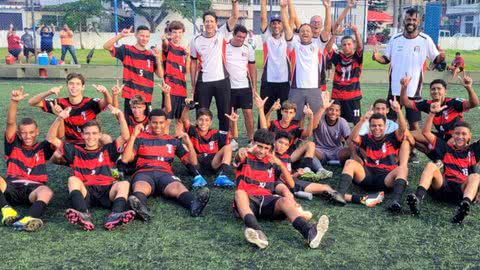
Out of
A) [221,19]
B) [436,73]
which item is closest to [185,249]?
[436,73]

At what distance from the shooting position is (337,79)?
7020 mm

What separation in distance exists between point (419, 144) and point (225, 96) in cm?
275

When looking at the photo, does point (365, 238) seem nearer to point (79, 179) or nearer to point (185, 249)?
point (185, 249)

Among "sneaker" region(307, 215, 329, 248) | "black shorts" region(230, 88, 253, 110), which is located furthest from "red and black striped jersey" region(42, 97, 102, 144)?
"sneaker" region(307, 215, 329, 248)

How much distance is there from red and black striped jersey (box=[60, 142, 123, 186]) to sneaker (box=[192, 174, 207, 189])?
3.26 ft

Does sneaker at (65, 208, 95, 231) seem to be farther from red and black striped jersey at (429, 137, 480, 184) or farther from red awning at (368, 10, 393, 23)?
red awning at (368, 10, 393, 23)

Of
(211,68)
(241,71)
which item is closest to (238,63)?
(241,71)

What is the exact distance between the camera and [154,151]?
516cm

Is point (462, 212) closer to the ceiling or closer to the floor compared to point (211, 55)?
closer to the floor

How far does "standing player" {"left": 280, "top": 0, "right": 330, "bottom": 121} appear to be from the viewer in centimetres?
674

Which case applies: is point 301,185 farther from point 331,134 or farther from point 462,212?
point 462,212

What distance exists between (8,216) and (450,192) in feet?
13.9

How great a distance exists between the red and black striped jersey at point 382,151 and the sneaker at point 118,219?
2693 mm

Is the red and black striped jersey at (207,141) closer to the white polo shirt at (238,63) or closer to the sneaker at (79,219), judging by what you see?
the white polo shirt at (238,63)
